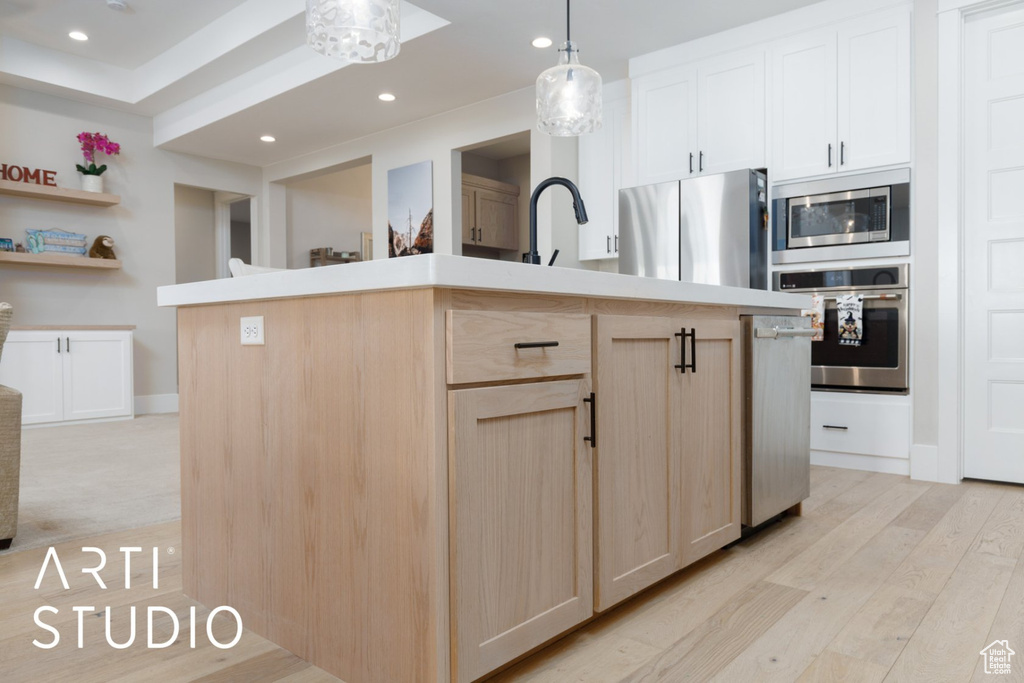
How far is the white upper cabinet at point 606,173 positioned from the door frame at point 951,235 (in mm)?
1850

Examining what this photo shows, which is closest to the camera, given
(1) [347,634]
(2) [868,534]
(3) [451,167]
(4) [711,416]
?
(1) [347,634]

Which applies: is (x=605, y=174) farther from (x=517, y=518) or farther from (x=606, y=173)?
(x=517, y=518)

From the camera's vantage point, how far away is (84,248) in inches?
226

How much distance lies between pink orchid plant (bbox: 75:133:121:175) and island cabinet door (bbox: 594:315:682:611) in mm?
5840

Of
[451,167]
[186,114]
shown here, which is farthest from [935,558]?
[186,114]

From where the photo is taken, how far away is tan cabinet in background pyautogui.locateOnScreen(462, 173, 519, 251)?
6367mm

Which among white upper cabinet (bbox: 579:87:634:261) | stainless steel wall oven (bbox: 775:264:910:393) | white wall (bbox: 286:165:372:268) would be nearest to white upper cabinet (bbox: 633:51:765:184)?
white upper cabinet (bbox: 579:87:634:261)

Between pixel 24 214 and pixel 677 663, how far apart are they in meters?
6.28

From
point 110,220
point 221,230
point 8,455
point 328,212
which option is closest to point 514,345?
point 8,455

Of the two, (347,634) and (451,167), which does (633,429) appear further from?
(451,167)

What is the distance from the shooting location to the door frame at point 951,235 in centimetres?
316

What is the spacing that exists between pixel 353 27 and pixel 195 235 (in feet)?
21.0

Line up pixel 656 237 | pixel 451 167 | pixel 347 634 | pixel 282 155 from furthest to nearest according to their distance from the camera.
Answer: pixel 282 155 → pixel 451 167 → pixel 656 237 → pixel 347 634

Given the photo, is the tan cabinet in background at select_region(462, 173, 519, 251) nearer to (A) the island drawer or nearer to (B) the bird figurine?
(B) the bird figurine
